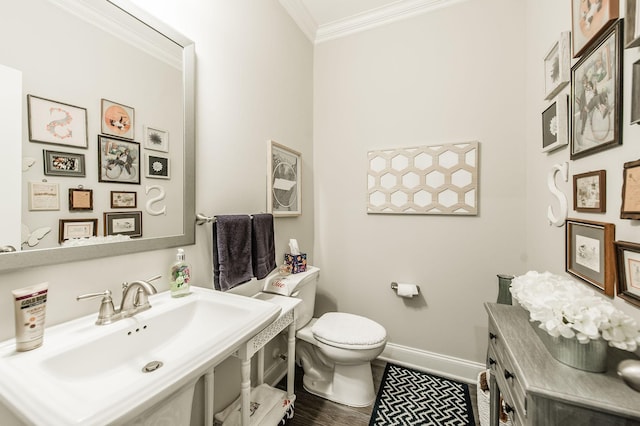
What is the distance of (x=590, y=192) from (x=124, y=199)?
5.75 ft

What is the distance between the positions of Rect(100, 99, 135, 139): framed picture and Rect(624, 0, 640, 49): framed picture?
163 cm

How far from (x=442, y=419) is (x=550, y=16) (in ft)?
7.40

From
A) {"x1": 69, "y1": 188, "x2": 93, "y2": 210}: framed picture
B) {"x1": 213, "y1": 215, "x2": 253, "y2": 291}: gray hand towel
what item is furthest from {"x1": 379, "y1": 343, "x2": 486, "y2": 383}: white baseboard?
{"x1": 69, "y1": 188, "x2": 93, "y2": 210}: framed picture

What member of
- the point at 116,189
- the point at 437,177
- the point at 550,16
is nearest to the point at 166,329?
the point at 116,189

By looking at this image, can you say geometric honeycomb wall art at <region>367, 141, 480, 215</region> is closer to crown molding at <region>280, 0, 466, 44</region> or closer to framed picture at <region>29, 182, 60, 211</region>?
crown molding at <region>280, 0, 466, 44</region>

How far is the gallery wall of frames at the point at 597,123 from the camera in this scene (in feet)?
2.50

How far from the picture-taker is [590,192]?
966 millimetres

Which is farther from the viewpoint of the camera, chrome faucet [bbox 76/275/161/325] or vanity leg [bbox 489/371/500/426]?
vanity leg [bbox 489/371/500/426]

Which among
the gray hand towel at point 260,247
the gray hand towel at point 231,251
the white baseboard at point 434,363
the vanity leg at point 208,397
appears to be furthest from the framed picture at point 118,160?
the white baseboard at point 434,363

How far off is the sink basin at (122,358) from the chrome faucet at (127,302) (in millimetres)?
23

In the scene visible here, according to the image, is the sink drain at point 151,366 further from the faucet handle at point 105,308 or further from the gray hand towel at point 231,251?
the gray hand towel at point 231,251

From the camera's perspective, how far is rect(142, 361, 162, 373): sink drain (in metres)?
0.80

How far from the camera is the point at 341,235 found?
7.18ft

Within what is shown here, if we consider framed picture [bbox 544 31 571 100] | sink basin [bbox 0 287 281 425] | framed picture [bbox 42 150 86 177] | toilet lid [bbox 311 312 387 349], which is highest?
framed picture [bbox 544 31 571 100]
